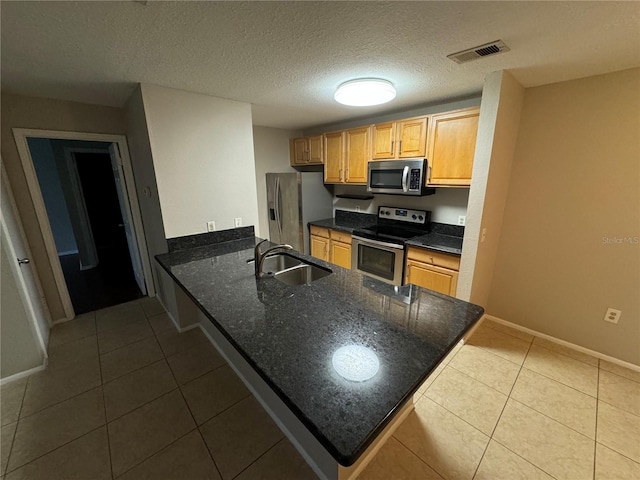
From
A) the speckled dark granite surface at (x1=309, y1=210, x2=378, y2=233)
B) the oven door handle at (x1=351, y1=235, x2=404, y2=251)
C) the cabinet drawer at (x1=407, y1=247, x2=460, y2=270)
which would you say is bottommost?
the cabinet drawer at (x1=407, y1=247, x2=460, y2=270)

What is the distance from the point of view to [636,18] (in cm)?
122

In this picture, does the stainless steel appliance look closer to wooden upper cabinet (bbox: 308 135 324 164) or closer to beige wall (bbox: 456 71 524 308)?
beige wall (bbox: 456 71 524 308)

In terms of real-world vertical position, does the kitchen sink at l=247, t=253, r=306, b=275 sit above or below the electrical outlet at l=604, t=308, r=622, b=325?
above

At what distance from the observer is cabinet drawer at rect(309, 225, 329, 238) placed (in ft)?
12.2

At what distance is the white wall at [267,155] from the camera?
12.4 feet

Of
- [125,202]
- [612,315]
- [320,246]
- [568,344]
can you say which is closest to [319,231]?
[320,246]

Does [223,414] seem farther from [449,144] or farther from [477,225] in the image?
[449,144]

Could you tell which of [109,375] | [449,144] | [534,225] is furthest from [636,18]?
[109,375]

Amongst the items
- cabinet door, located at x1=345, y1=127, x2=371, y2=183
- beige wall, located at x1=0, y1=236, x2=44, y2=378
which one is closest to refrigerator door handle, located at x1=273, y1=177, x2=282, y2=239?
cabinet door, located at x1=345, y1=127, x2=371, y2=183

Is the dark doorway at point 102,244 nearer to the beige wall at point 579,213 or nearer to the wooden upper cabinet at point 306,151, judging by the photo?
the wooden upper cabinet at point 306,151

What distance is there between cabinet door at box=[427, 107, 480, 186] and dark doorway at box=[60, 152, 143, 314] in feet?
13.1

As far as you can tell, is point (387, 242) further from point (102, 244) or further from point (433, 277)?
point (102, 244)

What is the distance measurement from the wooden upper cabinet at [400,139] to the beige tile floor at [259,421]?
208cm

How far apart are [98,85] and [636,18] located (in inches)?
132
